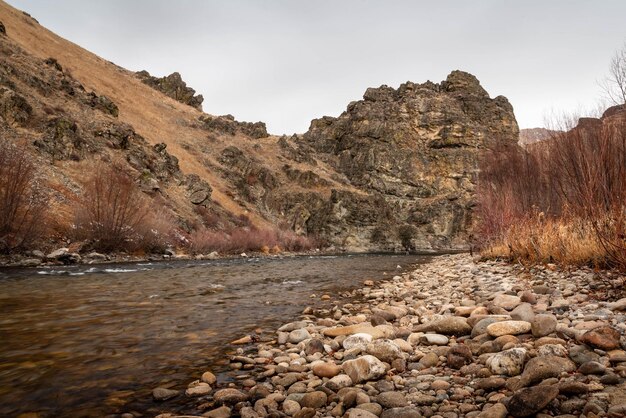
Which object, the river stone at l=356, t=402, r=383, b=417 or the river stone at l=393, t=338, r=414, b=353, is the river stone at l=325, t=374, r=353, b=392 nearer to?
the river stone at l=356, t=402, r=383, b=417

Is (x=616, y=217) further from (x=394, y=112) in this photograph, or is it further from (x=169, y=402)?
(x=394, y=112)

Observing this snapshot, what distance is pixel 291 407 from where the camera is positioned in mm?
3033

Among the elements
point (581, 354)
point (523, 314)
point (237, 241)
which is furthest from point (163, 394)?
point (237, 241)

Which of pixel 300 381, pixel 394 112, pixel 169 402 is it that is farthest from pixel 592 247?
pixel 394 112

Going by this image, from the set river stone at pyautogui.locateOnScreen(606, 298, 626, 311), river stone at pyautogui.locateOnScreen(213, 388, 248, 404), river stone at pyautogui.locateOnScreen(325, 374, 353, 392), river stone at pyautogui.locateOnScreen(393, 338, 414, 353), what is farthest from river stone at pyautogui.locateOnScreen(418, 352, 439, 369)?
river stone at pyautogui.locateOnScreen(606, 298, 626, 311)

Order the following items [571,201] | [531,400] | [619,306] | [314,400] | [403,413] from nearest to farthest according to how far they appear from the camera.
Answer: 1. [531,400]
2. [403,413]
3. [314,400]
4. [619,306]
5. [571,201]

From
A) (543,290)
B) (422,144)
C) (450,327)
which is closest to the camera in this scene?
(450,327)

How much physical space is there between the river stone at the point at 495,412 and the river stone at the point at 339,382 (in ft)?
4.19

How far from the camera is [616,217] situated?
5520 millimetres

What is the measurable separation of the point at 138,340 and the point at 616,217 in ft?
23.8

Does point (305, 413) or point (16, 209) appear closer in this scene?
point (305, 413)

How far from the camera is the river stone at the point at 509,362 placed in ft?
10.3

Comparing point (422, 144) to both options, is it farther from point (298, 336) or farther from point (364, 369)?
point (364, 369)

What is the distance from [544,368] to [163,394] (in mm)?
3287
